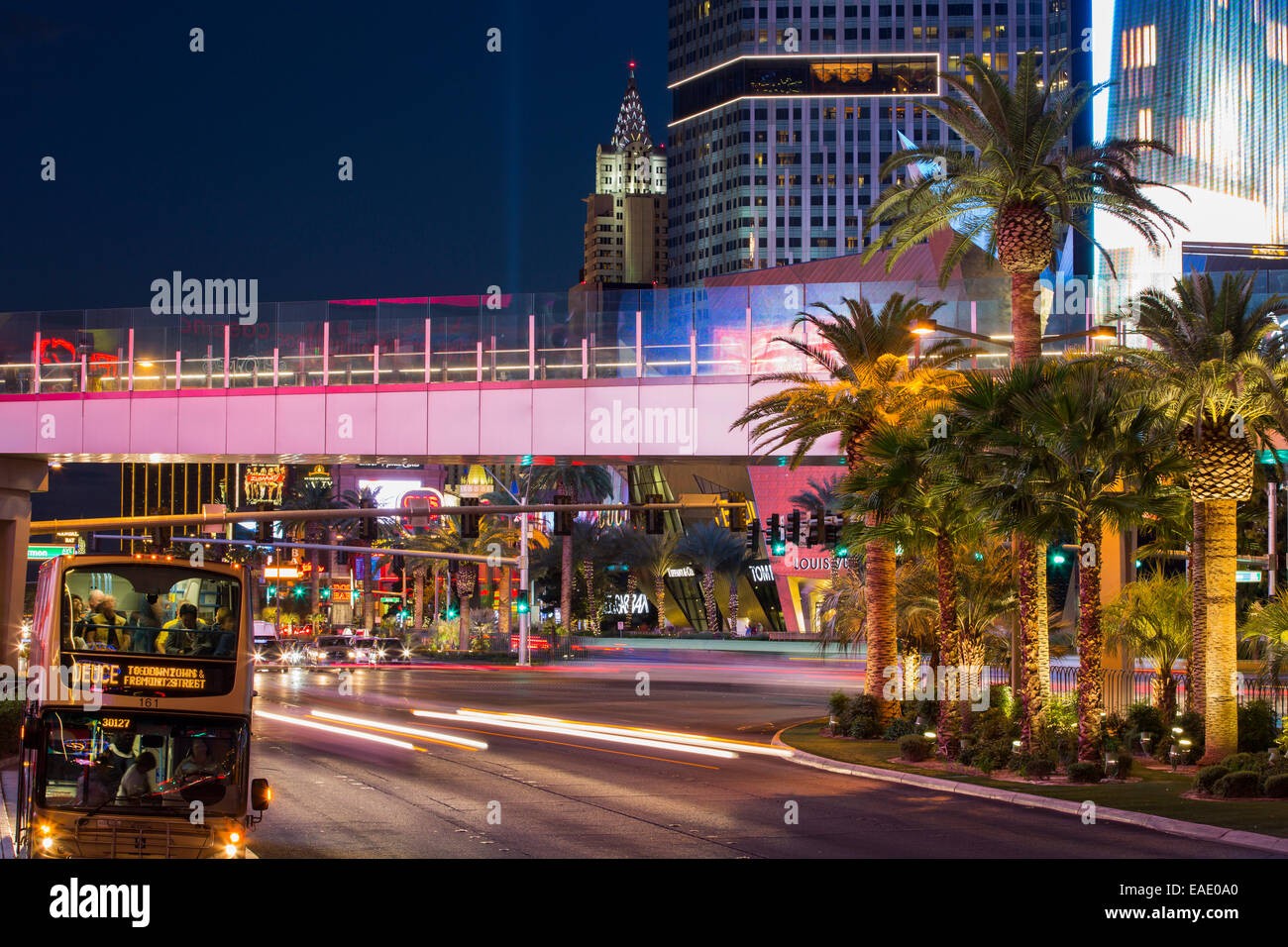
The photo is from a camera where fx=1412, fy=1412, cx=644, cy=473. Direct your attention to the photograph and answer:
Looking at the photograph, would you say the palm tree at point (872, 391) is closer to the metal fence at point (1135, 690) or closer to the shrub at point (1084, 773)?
the metal fence at point (1135, 690)

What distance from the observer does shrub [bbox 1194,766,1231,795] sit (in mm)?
24375

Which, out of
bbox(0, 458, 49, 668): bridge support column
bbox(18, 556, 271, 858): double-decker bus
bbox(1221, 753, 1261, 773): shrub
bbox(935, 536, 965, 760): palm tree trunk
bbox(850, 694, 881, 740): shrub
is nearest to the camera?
bbox(18, 556, 271, 858): double-decker bus

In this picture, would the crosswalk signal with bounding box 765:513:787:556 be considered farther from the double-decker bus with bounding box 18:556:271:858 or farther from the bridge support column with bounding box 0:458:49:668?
the double-decker bus with bounding box 18:556:271:858

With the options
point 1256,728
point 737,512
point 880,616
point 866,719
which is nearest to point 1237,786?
point 1256,728

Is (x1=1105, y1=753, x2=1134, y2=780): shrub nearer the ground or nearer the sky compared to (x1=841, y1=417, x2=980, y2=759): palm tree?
nearer the ground

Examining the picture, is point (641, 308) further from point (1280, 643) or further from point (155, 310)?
point (1280, 643)

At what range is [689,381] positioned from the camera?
127 feet

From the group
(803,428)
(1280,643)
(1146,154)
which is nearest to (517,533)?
(803,428)

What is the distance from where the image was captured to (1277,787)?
23.9 meters

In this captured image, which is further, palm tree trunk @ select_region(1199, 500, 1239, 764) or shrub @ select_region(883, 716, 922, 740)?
shrub @ select_region(883, 716, 922, 740)

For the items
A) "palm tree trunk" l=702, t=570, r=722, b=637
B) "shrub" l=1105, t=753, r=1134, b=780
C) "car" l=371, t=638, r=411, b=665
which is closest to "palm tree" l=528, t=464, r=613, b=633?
"palm tree trunk" l=702, t=570, r=722, b=637

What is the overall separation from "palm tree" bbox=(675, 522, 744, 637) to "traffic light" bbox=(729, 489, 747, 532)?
52.3m

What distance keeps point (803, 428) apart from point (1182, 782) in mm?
13398

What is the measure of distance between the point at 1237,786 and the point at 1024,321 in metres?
11.5
